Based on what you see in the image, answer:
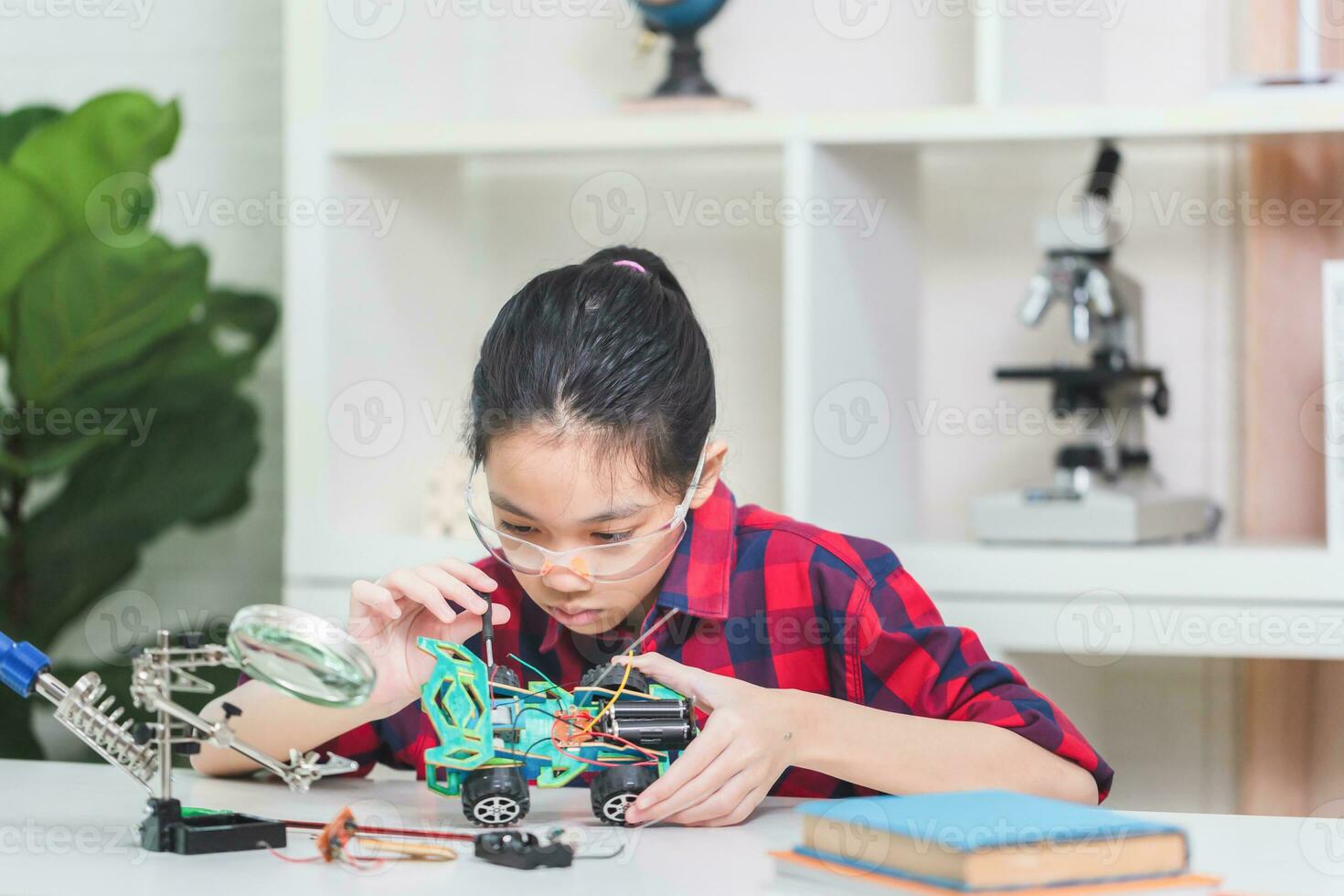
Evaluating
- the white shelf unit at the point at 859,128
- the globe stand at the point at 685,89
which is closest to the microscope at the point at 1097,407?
the white shelf unit at the point at 859,128

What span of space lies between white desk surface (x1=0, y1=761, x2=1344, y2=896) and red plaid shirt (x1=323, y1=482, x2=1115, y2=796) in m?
0.17

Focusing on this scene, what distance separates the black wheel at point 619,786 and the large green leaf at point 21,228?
1.44m

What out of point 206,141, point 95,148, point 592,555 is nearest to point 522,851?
point 592,555

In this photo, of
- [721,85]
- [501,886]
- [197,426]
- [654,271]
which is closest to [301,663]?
[501,886]

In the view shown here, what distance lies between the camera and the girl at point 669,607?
1101mm

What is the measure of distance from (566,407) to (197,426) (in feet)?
4.38

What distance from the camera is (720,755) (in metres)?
1.02

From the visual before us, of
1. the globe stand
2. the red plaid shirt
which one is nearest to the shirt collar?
the red plaid shirt

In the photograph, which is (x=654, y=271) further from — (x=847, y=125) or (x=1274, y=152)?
(x=1274, y=152)

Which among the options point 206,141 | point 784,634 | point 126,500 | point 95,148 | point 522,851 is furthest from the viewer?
point 206,141

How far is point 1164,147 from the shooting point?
2.25 m

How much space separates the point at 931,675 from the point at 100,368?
1.41m

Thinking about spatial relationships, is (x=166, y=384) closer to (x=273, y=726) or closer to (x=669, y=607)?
(x=273, y=726)

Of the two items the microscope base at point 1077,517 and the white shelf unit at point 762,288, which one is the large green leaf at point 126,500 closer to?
the white shelf unit at point 762,288
